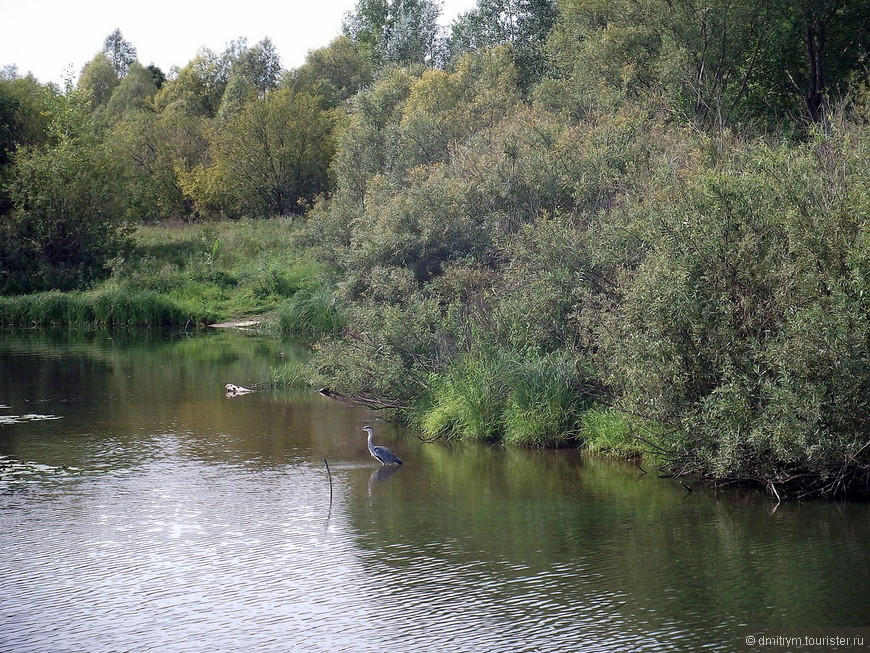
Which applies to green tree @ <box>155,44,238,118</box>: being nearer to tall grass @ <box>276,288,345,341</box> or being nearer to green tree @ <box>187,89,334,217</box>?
green tree @ <box>187,89,334,217</box>

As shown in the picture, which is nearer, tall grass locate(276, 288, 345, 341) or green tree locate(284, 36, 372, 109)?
tall grass locate(276, 288, 345, 341)

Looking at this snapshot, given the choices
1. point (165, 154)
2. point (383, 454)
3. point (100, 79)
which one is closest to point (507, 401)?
point (383, 454)

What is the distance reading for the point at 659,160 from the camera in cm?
1756

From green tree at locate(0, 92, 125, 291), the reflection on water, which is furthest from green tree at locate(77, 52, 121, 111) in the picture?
the reflection on water

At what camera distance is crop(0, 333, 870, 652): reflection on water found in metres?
8.56

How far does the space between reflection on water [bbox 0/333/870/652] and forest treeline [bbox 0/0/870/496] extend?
1.02 m

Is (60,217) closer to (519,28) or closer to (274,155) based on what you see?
(274,155)

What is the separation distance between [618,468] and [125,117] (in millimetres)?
59416

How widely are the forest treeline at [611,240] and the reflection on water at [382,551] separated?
3.33 ft

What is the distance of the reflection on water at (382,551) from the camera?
28.1ft

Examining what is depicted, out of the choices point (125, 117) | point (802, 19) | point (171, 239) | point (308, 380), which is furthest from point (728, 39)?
point (125, 117)

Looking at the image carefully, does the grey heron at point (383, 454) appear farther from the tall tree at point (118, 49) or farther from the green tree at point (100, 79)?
the tall tree at point (118, 49)

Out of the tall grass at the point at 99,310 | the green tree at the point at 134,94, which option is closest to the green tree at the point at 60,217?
the tall grass at the point at 99,310

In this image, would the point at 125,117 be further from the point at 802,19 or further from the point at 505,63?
the point at 802,19
